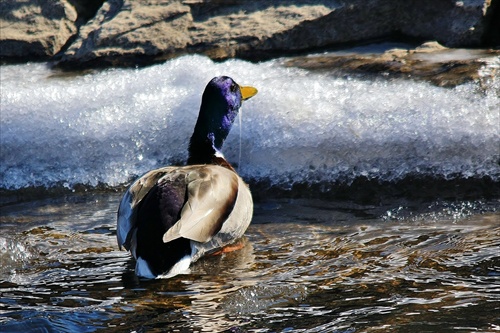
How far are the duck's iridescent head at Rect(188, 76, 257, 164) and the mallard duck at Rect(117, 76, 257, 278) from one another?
396mm

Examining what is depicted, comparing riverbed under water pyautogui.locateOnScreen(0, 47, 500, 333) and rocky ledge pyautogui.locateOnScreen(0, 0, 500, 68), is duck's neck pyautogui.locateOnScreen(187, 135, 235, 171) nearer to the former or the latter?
riverbed under water pyautogui.locateOnScreen(0, 47, 500, 333)

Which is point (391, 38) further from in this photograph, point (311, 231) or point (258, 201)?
point (311, 231)

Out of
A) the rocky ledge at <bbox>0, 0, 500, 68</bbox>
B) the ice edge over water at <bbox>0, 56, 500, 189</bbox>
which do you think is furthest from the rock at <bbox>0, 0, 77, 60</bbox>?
the ice edge over water at <bbox>0, 56, 500, 189</bbox>

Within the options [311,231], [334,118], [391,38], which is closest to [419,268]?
[311,231]

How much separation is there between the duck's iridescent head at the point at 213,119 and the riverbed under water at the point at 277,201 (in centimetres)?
45

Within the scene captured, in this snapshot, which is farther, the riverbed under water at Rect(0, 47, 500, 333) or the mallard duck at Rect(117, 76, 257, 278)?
the mallard duck at Rect(117, 76, 257, 278)

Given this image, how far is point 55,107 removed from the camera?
6.96m

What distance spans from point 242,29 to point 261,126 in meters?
1.45

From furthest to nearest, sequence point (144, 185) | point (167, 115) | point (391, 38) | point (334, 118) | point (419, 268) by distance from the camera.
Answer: point (391, 38) < point (167, 115) < point (334, 118) < point (144, 185) < point (419, 268)

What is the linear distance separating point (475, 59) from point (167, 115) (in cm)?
232

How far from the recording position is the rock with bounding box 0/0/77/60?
796 cm

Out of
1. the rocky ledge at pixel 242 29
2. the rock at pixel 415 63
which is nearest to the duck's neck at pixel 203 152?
the rock at pixel 415 63

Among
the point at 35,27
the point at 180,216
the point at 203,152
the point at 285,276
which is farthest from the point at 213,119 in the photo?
the point at 35,27

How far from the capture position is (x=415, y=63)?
22.0ft
